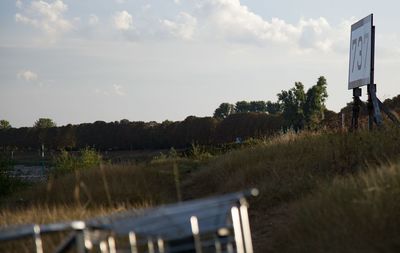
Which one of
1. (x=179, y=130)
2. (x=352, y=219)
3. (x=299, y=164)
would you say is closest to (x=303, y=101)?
(x=179, y=130)

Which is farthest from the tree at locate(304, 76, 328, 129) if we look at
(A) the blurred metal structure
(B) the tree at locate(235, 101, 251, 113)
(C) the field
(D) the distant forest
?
(A) the blurred metal structure

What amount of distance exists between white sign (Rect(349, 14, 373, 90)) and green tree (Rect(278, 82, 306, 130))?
46877mm

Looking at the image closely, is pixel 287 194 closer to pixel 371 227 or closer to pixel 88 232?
pixel 371 227

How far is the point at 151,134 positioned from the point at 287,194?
6879 cm

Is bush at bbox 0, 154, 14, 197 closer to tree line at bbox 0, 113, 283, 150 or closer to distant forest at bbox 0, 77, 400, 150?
distant forest at bbox 0, 77, 400, 150

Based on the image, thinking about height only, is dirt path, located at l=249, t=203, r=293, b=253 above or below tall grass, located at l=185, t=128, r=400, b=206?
below

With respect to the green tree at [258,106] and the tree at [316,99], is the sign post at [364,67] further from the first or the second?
the green tree at [258,106]

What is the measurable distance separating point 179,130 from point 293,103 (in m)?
16.7

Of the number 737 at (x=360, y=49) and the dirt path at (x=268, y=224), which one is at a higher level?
the number 737 at (x=360, y=49)

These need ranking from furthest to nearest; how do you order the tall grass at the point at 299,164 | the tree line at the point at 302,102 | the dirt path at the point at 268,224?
the tree line at the point at 302,102 → the tall grass at the point at 299,164 → the dirt path at the point at 268,224

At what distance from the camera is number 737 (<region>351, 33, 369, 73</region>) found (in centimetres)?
1538

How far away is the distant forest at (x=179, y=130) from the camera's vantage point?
6500 cm

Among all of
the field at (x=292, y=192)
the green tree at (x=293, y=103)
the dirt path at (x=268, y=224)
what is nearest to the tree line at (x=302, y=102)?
the green tree at (x=293, y=103)

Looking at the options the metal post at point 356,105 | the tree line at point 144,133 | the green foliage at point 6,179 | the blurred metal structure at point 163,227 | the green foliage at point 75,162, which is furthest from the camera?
the tree line at point 144,133
